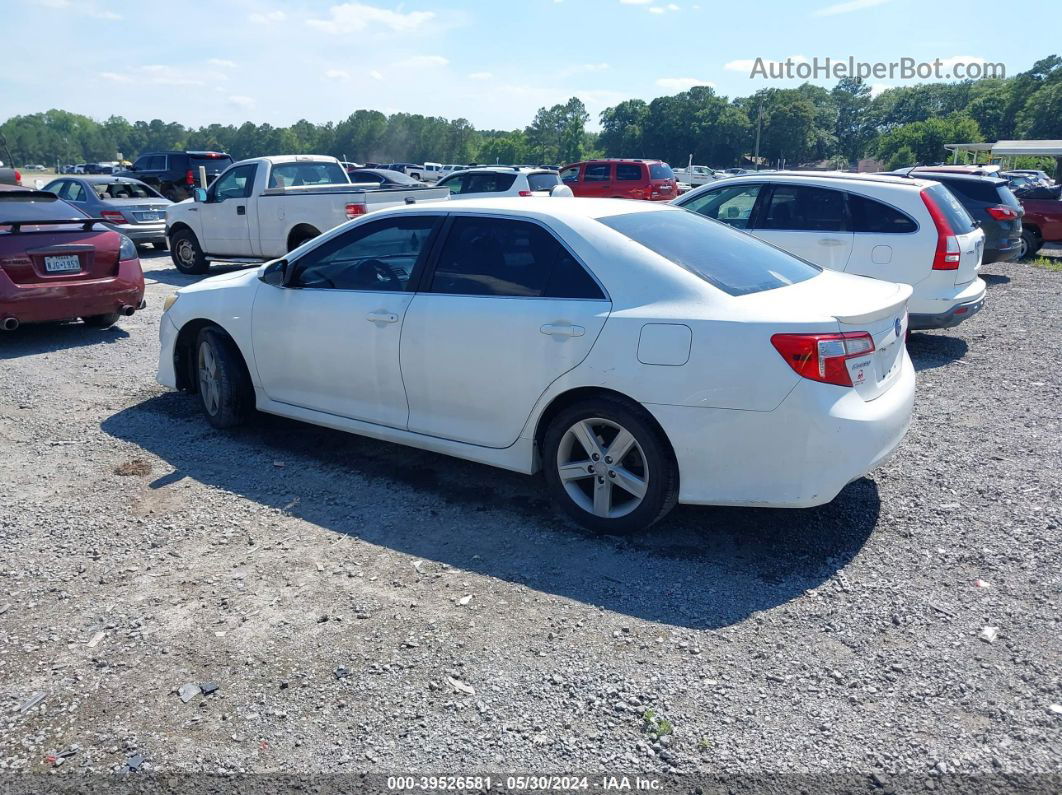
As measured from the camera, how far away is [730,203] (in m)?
9.05

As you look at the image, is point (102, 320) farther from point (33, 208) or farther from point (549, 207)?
point (549, 207)

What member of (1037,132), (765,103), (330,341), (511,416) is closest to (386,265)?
(330,341)

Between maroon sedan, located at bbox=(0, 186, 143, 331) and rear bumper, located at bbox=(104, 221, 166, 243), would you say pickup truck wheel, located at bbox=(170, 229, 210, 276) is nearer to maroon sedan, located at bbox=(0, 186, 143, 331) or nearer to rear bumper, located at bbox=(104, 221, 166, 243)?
rear bumper, located at bbox=(104, 221, 166, 243)

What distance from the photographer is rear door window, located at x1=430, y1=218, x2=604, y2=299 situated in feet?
14.3

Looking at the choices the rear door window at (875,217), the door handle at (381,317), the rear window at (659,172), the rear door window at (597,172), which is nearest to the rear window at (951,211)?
the rear door window at (875,217)

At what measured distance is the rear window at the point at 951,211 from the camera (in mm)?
8023

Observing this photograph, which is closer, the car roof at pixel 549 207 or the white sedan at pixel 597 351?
the white sedan at pixel 597 351

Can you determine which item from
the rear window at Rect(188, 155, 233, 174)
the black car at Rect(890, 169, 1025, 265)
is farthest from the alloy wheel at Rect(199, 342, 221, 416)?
the rear window at Rect(188, 155, 233, 174)

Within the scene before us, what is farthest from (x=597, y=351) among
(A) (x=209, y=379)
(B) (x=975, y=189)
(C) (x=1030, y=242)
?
(C) (x=1030, y=242)

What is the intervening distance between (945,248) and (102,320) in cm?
891

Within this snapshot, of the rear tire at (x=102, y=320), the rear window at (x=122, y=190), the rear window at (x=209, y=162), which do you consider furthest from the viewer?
the rear window at (x=209, y=162)

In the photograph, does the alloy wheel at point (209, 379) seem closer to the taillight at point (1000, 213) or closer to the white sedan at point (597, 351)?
the white sedan at point (597, 351)

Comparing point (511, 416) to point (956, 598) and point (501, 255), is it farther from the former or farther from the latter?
point (956, 598)

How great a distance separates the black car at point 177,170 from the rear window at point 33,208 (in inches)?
634
